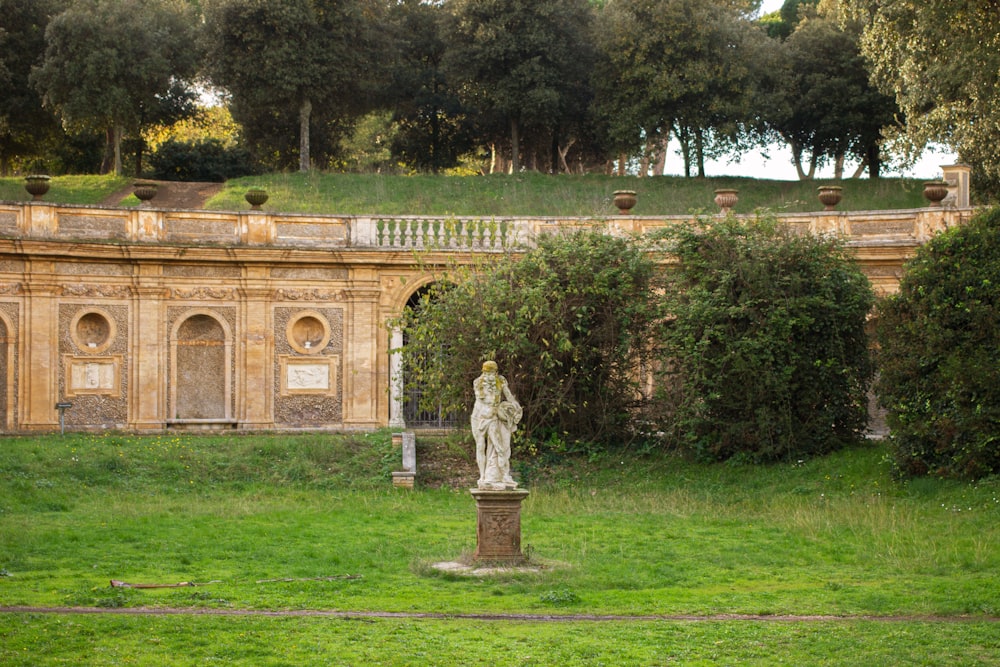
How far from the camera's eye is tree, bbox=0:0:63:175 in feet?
154

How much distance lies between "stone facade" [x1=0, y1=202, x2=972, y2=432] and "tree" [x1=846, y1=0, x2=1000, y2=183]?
235 cm

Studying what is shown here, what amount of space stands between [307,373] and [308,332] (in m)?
1.02

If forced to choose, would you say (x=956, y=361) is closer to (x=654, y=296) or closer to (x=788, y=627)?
(x=654, y=296)

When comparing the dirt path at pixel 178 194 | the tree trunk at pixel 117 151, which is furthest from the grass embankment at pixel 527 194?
the tree trunk at pixel 117 151

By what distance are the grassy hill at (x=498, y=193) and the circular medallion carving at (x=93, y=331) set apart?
37.5 ft

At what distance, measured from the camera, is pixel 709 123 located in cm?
4666

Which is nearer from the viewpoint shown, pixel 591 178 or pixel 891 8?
pixel 891 8

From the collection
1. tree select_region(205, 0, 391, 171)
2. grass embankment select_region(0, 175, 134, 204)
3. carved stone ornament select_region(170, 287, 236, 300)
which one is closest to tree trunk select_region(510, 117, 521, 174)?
tree select_region(205, 0, 391, 171)

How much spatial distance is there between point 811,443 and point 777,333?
6.90 feet

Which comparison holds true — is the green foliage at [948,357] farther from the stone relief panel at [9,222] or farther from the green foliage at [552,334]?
the stone relief panel at [9,222]

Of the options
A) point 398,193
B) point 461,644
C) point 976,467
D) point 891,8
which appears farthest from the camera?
point 398,193

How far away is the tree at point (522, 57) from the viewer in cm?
4650

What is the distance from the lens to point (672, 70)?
45500mm

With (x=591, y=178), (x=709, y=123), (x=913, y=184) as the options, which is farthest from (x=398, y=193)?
(x=913, y=184)
